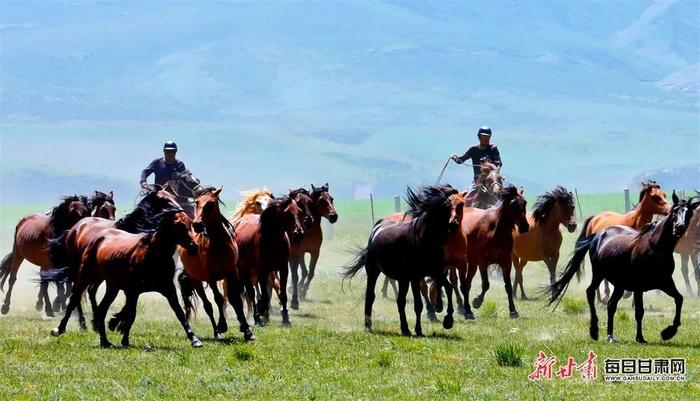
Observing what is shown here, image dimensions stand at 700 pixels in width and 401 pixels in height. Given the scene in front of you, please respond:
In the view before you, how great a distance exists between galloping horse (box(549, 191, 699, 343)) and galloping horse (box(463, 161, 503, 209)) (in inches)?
278

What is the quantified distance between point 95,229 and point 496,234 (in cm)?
681

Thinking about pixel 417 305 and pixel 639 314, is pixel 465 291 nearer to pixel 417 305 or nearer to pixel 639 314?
pixel 417 305

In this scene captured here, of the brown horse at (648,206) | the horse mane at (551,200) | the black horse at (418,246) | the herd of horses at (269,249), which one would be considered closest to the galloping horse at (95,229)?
the herd of horses at (269,249)

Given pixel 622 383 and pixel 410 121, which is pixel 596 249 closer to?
pixel 622 383

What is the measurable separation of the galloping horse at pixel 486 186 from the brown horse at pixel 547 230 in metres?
0.78

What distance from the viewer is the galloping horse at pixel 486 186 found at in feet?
81.4

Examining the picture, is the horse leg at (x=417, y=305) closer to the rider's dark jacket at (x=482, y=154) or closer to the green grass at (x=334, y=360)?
the green grass at (x=334, y=360)

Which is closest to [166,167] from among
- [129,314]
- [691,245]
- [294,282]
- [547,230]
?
[294,282]

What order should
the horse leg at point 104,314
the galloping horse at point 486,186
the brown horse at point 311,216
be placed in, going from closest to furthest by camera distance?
the horse leg at point 104,314, the brown horse at point 311,216, the galloping horse at point 486,186

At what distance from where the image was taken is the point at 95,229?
58.5 feet

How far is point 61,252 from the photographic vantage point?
18562 millimetres

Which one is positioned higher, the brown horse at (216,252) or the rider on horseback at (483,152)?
the rider on horseback at (483,152)

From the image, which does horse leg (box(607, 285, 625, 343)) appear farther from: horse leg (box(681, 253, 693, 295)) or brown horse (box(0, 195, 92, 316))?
horse leg (box(681, 253, 693, 295))

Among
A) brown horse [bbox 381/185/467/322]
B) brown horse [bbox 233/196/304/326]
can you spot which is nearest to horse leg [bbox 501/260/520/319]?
brown horse [bbox 381/185/467/322]
